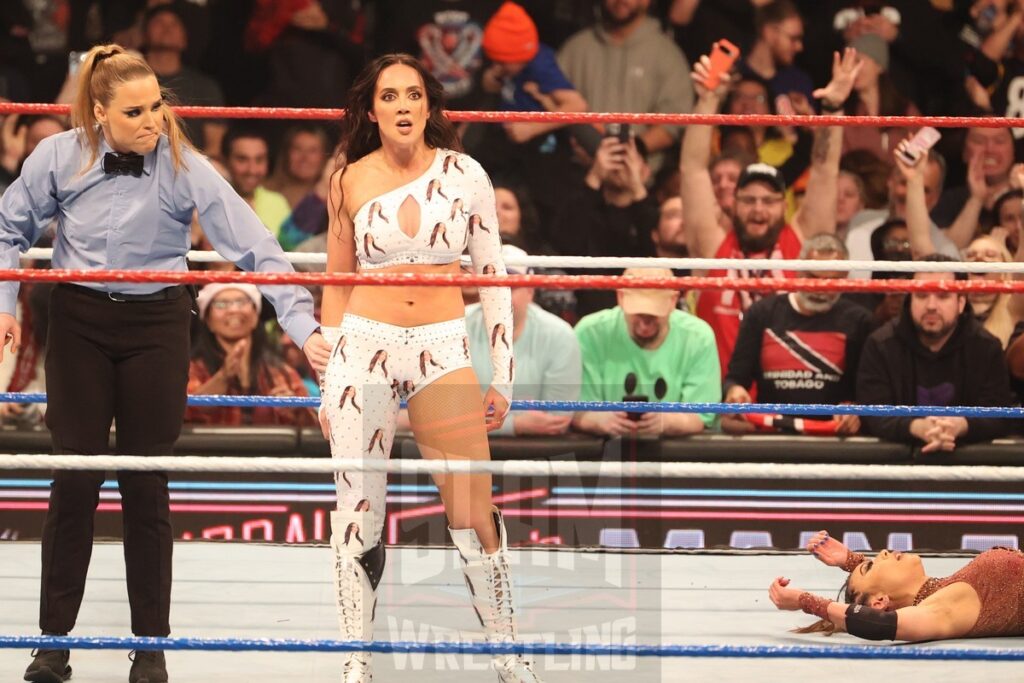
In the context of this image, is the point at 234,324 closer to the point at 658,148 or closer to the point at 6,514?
the point at 6,514

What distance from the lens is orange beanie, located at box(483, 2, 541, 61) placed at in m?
4.57

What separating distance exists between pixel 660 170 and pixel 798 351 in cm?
93

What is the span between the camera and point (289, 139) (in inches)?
181

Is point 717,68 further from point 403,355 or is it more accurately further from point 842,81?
point 403,355

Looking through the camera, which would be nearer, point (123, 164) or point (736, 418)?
point (123, 164)

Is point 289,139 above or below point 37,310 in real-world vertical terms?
above

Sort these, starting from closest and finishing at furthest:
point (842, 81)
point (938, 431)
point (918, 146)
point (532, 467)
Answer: point (532, 467)
point (938, 431)
point (842, 81)
point (918, 146)

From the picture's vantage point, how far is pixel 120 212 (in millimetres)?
2322

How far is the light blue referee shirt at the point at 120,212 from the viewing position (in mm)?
2324

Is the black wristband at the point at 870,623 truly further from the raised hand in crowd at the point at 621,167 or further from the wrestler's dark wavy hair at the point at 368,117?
the raised hand in crowd at the point at 621,167

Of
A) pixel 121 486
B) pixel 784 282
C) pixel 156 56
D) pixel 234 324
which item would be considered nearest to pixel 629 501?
pixel 234 324

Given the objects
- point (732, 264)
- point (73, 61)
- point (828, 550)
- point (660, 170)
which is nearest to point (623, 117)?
point (732, 264)

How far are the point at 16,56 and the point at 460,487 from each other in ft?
10.8

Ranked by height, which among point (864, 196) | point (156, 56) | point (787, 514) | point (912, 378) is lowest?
point (787, 514)
